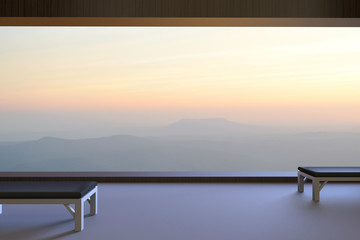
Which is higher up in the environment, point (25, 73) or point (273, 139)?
point (25, 73)

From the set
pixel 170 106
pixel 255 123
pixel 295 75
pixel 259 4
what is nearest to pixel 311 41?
pixel 295 75

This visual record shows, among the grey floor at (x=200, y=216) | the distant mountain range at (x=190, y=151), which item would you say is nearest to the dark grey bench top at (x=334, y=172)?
the grey floor at (x=200, y=216)

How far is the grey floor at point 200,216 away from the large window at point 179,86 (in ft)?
19.4

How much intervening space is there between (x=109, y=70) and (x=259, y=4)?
660 centimetres

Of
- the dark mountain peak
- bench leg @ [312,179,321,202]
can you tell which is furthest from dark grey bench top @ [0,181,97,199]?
the dark mountain peak

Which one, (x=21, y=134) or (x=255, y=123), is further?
(x=255, y=123)

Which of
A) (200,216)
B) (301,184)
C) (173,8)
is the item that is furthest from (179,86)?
(200,216)

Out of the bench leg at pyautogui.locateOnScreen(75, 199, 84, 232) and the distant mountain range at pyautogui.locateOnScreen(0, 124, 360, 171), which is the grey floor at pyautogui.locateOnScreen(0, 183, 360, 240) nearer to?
the bench leg at pyautogui.locateOnScreen(75, 199, 84, 232)

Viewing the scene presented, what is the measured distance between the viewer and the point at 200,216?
3.00 metres

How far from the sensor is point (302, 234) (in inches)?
99.0

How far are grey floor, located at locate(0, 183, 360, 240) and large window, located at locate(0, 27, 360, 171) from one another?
5.91 meters

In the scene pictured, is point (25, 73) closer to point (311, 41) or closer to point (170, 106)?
point (170, 106)

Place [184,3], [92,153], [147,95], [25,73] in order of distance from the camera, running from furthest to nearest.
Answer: [92,153] → [147,95] → [25,73] → [184,3]

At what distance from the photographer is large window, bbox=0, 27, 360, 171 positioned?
30.4 ft
